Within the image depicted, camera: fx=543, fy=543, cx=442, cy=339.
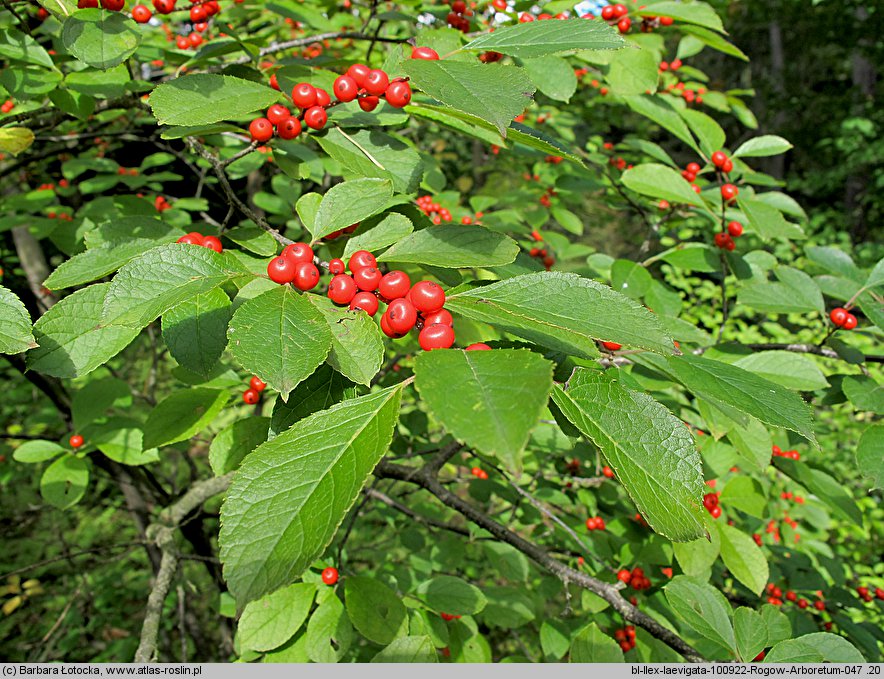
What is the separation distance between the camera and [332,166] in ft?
6.88

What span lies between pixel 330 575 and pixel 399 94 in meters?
1.55

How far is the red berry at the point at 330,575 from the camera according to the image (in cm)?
189

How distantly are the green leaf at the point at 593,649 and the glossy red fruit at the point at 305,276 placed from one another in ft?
4.07

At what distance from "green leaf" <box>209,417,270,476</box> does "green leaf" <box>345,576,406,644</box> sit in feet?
1.97

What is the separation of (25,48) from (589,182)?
7.97 feet

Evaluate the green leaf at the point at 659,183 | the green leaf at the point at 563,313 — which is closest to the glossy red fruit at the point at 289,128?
the green leaf at the point at 563,313

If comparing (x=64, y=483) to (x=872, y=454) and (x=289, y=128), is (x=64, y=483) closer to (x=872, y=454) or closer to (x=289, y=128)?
(x=289, y=128)

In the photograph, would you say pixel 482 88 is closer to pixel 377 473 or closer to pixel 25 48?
pixel 377 473

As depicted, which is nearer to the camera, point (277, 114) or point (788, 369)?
point (277, 114)

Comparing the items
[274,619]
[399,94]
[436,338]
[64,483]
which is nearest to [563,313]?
[436,338]

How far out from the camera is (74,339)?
97 centimetres

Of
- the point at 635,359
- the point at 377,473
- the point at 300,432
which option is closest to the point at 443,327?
the point at 300,432

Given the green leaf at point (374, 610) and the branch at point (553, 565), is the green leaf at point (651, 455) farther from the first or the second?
the green leaf at point (374, 610)

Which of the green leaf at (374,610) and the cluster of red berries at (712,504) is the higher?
the cluster of red berries at (712,504)
